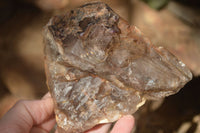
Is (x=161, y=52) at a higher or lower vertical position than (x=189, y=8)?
higher

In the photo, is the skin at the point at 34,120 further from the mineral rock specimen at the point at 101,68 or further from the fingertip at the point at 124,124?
the mineral rock specimen at the point at 101,68

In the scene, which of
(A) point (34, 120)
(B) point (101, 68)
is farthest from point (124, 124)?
(A) point (34, 120)

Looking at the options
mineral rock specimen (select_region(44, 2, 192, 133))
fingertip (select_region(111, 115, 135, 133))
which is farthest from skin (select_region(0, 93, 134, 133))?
mineral rock specimen (select_region(44, 2, 192, 133))

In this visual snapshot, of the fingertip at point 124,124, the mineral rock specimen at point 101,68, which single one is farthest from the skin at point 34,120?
the mineral rock specimen at point 101,68

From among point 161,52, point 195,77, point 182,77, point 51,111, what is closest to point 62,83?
point 51,111

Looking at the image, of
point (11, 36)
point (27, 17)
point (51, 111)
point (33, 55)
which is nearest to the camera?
point (51, 111)

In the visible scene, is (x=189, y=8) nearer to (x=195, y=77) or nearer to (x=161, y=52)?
(x=195, y=77)

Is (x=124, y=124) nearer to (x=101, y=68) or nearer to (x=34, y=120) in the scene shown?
(x=101, y=68)

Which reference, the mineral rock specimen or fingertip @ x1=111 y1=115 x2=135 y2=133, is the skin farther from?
the mineral rock specimen

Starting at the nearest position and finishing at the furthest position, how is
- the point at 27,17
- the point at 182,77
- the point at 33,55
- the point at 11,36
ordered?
the point at 182,77
the point at 33,55
the point at 11,36
the point at 27,17
